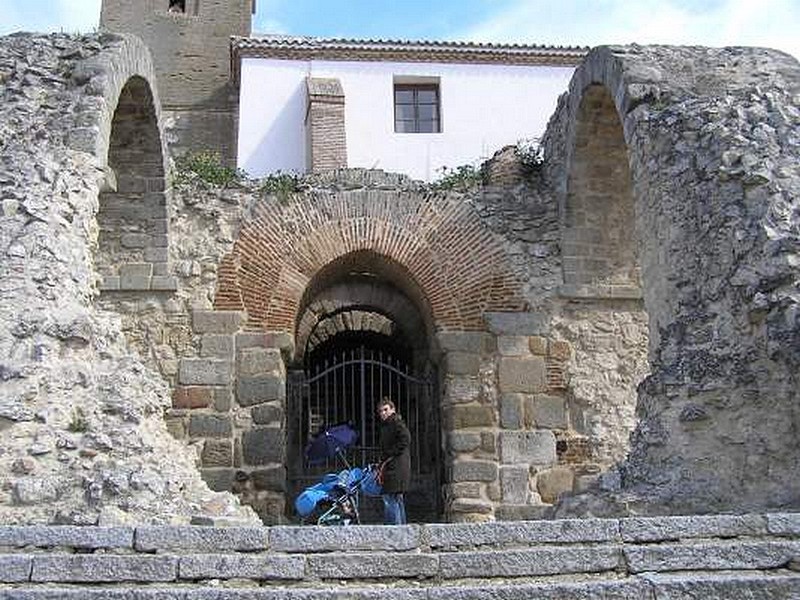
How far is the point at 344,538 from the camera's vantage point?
3.53 m

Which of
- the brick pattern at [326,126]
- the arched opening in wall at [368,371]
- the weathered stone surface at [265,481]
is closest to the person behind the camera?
the weathered stone surface at [265,481]

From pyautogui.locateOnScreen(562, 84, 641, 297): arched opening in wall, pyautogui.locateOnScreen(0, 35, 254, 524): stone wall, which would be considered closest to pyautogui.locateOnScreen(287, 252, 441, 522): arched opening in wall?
pyautogui.locateOnScreen(562, 84, 641, 297): arched opening in wall

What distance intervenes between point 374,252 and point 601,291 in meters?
1.94

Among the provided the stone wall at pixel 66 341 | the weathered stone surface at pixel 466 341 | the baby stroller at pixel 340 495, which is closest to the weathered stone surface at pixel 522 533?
the stone wall at pixel 66 341

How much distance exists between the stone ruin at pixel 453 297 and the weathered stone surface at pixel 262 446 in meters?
0.02

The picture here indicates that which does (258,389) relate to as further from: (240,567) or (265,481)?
(240,567)

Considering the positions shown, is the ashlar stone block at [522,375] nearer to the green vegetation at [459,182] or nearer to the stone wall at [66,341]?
the green vegetation at [459,182]

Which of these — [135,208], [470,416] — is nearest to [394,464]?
[470,416]

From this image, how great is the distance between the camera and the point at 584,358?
27.1 feet

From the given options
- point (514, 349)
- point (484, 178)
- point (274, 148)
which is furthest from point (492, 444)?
point (274, 148)

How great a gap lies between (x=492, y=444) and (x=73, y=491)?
392cm

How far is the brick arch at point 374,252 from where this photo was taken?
8250 mm

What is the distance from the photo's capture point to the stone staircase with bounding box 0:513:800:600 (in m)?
3.23

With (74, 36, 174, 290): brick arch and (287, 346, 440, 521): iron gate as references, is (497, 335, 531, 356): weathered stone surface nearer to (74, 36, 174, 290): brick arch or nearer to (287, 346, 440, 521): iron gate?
(287, 346, 440, 521): iron gate
